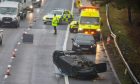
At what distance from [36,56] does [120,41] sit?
10652 mm

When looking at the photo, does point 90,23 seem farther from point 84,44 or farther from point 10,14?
point 10,14

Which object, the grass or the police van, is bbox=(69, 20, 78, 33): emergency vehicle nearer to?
the grass

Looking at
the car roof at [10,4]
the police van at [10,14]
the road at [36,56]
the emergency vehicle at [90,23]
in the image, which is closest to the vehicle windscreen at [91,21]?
the emergency vehicle at [90,23]

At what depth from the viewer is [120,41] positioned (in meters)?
47.1

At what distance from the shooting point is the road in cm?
3134

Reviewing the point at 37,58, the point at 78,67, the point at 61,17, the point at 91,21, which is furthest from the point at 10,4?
the point at 78,67

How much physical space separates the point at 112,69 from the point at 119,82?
4126 millimetres

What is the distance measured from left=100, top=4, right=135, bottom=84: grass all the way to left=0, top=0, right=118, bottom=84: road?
0.64 m

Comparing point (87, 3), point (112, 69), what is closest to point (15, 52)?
point (112, 69)

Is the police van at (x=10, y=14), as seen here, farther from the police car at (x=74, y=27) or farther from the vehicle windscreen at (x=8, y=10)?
the police car at (x=74, y=27)

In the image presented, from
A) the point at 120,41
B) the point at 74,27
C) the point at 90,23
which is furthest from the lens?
the point at 74,27

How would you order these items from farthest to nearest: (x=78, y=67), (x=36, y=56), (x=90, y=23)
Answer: (x=90, y=23), (x=36, y=56), (x=78, y=67)

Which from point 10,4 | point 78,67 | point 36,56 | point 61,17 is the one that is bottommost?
point 36,56

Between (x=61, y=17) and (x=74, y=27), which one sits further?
(x=61, y=17)
